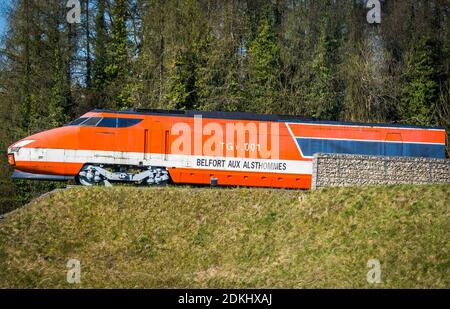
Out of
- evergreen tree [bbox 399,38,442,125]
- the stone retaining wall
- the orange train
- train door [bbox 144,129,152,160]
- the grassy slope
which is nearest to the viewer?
the grassy slope

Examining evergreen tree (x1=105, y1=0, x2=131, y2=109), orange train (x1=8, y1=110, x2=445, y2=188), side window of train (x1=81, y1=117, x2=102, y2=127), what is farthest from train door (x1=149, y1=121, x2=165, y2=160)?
evergreen tree (x1=105, y1=0, x2=131, y2=109)

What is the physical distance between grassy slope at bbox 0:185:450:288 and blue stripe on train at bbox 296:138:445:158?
482cm

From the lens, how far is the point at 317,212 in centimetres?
2211

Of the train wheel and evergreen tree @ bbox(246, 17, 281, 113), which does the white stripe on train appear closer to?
the train wheel

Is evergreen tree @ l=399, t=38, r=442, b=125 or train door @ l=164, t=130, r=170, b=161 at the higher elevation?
evergreen tree @ l=399, t=38, r=442, b=125

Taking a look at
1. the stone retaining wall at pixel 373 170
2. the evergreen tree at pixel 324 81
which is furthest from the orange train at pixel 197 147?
the evergreen tree at pixel 324 81

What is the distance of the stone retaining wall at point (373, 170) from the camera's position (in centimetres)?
2570

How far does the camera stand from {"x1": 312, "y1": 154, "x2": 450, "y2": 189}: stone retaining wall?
1012 inches

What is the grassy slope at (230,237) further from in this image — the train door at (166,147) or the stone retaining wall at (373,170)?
the train door at (166,147)

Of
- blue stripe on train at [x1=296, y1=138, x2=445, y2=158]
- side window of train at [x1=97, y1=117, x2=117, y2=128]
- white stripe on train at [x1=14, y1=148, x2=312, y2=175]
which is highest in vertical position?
side window of train at [x1=97, y1=117, x2=117, y2=128]

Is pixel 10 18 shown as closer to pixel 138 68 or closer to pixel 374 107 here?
pixel 138 68

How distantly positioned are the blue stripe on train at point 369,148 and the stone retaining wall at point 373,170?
6.42ft

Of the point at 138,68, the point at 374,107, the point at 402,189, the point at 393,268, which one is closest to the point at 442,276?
the point at 393,268

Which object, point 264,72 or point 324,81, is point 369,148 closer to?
point 324,81
